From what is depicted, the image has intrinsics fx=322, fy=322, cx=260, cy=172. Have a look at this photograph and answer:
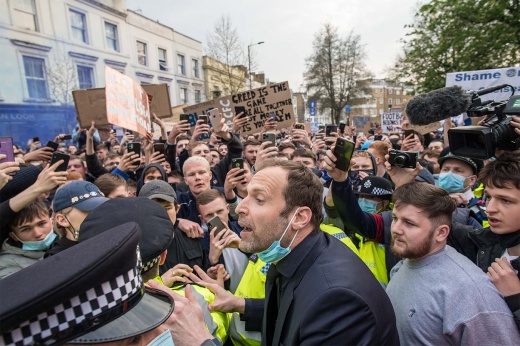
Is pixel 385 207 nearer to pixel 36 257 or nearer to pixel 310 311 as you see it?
pixel 310 311

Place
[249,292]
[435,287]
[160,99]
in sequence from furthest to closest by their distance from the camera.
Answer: [160,99] → [249,292] → [435,287]

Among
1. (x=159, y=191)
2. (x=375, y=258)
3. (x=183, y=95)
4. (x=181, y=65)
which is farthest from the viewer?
(x=181, y=65)

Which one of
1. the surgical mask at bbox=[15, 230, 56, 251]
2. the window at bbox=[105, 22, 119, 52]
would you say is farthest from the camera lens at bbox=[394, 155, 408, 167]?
the window at bbox=[105, 22, 119, 52]

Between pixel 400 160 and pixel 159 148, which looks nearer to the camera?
pixel 400 160

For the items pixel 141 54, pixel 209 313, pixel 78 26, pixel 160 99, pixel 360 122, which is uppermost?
pixel 78 26

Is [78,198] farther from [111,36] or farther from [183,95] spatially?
[183,95]

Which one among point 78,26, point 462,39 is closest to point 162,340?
point 462,39

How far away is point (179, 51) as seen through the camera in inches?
1089

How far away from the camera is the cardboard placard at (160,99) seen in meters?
6.91

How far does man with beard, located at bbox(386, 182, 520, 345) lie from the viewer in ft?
5.38

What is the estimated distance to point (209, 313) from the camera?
1.99 m

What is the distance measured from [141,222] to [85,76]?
21151 mm

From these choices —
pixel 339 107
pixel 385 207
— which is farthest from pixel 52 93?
pixel 339 107

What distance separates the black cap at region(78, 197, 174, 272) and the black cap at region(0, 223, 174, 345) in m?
0.39
